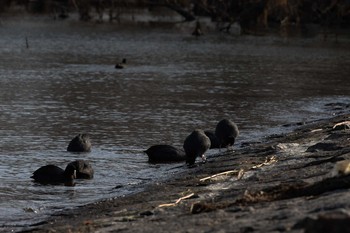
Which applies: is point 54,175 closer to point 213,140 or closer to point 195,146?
point 195,146

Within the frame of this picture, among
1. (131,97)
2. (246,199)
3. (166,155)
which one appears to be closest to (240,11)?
(131,97)

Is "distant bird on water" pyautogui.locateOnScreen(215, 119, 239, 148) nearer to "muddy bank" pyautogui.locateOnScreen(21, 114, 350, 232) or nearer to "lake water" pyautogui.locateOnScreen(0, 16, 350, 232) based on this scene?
"lake water" pyautogui.locateOnScreen(0, 16, 350, 232)

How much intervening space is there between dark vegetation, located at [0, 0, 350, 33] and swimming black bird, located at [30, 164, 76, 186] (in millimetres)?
40133

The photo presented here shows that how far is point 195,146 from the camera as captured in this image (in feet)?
44.7

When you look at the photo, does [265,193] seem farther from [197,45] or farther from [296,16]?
[296,16]

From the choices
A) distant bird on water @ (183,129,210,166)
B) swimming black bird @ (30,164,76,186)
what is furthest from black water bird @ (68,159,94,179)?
distant bird on water @ (183,129,210,166)

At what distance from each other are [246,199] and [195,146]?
5.77m

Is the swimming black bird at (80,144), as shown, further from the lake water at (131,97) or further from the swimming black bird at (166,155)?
the swimming black bird at (166,155)

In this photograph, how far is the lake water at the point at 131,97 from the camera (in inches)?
512

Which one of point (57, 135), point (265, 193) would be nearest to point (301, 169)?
point (265, 193)

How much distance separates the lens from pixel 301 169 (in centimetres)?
1027

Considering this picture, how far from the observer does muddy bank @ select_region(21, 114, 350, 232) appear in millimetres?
6762

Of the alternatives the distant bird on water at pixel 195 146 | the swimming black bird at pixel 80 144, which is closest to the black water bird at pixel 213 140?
the distant bird on water at pixel 195 146

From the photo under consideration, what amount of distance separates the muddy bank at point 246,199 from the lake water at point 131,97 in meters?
0.89
